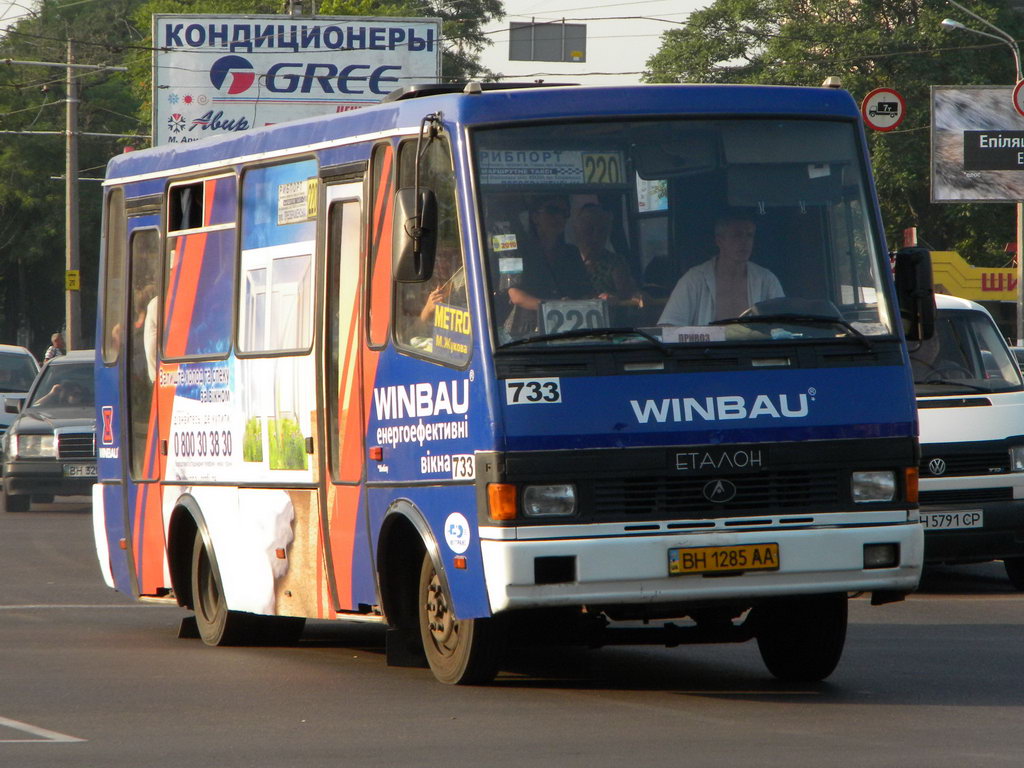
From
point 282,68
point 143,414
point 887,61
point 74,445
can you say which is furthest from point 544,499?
point 887,61

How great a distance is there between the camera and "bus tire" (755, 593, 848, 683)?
9.74m

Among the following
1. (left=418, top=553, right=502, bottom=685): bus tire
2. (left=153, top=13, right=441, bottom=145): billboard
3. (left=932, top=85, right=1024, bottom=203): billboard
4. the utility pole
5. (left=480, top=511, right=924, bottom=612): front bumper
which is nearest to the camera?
(left=480, top=511, right=924, bottom=612): front bumper

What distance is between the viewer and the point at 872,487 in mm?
9078

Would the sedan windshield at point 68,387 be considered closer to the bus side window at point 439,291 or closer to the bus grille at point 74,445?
the bus grille at point 74,445

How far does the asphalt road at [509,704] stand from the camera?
25.6 ft

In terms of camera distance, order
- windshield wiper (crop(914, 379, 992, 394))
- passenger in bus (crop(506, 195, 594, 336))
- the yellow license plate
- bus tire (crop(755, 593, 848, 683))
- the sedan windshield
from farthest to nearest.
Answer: the sedan windshield
windshield wiper (crop(914, 379, 992, 394))
bus tire (crop(755, 593, 848, 683))
passenger in bus (crop(506, 195, 594, 336))
the yellow license plate

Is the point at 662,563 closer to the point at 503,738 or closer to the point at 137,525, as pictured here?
the point at 503,738

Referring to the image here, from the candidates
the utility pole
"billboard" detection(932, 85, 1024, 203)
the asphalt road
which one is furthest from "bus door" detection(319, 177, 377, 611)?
the utility pole

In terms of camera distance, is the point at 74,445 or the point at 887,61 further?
the point at 887,61

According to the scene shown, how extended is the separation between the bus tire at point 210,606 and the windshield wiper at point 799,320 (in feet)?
13.2

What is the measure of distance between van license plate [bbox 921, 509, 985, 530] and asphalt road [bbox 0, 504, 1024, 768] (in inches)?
40.5

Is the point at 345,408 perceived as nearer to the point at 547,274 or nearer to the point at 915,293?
the point at 547,274

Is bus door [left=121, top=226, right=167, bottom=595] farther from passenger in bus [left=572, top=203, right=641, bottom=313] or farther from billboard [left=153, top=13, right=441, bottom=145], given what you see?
billboard [left=153, top=13, right=441, bottom=145]

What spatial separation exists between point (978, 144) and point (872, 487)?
114ft
